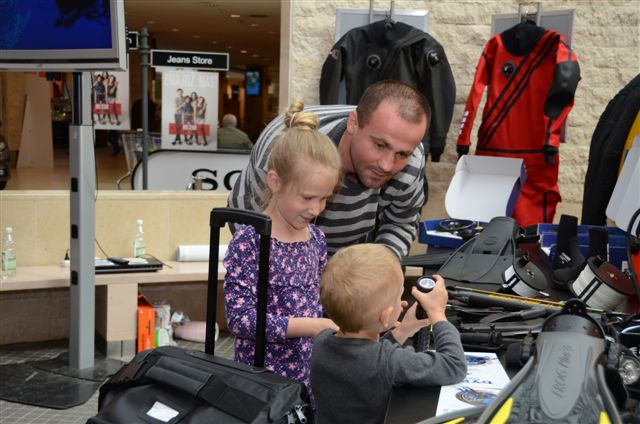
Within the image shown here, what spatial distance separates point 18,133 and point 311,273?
565 inches

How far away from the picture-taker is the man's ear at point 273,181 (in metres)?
2.01

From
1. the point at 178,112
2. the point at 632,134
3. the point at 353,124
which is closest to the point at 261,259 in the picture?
the point at 353,124

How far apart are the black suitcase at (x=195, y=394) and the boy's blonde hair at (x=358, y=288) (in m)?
0.16

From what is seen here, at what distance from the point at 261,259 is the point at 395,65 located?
3877 millimetres

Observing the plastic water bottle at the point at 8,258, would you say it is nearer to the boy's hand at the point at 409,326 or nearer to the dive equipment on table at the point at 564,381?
the boy's hand at the point at 409,326

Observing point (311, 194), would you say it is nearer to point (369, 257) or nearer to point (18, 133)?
point (369, 257)

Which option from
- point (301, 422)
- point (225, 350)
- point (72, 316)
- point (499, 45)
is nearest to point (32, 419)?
point (72, 316)

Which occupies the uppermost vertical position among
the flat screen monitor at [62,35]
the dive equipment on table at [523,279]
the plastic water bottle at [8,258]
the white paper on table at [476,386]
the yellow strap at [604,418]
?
the flat screen monitor at [62,35]

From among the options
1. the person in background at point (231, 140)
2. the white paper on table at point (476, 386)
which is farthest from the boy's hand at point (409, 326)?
the person in background at point (231, 140)

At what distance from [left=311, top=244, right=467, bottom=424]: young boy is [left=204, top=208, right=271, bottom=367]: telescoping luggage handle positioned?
13cm

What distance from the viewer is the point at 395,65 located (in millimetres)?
5391

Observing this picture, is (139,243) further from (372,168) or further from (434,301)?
(434,301)

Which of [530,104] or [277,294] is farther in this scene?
[530,104]

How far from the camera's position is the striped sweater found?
237cm
